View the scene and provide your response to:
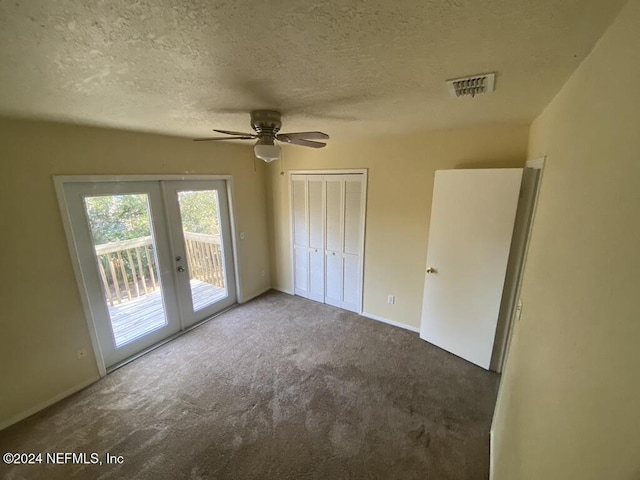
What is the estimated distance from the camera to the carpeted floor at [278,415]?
1.75m

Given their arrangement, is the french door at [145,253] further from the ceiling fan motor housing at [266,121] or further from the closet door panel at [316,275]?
the ceiling fan motor housing at [266,121]

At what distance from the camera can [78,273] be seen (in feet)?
7.50

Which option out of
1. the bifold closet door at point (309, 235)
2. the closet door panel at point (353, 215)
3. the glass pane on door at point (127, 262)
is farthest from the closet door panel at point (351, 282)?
the glass pane on door at point (127, 262)

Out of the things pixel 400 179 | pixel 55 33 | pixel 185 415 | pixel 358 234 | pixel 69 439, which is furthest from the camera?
pixel 358 234

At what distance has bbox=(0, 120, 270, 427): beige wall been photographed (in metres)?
1.94

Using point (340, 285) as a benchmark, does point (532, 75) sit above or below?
above

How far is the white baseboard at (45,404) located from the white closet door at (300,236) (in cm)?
251

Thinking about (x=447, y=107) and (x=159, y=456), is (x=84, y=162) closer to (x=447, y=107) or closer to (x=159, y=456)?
(x=159, y=456)

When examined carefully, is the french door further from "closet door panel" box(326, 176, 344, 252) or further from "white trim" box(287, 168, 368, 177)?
"closet door panel" box(326, 176, 344, 252)

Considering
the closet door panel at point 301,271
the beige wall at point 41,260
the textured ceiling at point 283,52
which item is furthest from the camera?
the closet door panel at point 301,271

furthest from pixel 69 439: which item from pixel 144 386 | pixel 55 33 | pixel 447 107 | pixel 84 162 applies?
pixel 447 107

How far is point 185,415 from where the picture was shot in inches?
83.6

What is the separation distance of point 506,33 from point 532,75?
0.50 m

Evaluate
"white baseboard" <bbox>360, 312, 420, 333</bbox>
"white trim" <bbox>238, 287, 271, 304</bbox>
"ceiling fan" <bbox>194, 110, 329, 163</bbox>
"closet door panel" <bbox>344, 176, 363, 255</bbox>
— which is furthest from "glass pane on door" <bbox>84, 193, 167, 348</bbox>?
"white baseboard" <bbox>360, 312, 420, 333</bbox>
